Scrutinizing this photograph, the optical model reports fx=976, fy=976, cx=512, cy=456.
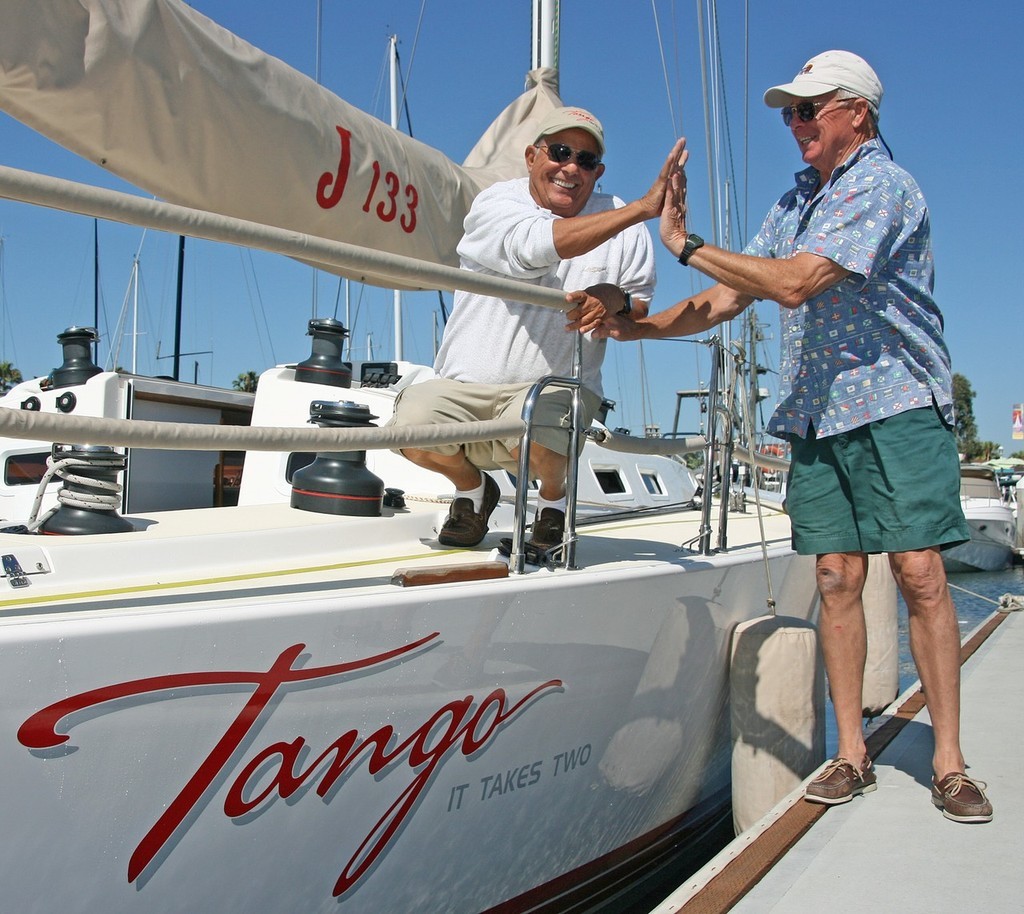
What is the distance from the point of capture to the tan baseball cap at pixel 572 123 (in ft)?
9.69

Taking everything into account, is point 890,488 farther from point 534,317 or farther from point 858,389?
point 534,317

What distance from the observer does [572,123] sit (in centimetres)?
295

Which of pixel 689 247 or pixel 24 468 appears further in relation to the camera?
pixel 24 468

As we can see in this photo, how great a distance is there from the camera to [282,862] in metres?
2.21

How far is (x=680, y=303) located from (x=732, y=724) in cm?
161

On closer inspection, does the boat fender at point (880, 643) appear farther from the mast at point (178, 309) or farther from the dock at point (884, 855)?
the mast at point (178, 309)

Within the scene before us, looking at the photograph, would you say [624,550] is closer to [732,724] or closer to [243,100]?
[732,724]

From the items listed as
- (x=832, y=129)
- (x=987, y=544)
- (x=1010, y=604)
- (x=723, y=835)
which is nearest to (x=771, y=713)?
(x=723, y=835)

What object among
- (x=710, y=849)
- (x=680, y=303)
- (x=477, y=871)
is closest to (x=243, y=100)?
(x=680, y=303)

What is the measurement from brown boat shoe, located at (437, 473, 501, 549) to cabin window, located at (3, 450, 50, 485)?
3.51m

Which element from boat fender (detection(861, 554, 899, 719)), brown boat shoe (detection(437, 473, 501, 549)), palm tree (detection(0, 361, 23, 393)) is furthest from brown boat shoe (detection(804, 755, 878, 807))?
palm tree (detection(0, 361, 23, 393))

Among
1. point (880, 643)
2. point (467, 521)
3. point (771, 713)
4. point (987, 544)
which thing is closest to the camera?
point (467, 521)

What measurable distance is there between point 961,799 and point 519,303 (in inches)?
73.6

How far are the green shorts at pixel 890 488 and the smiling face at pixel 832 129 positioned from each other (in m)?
0.79
